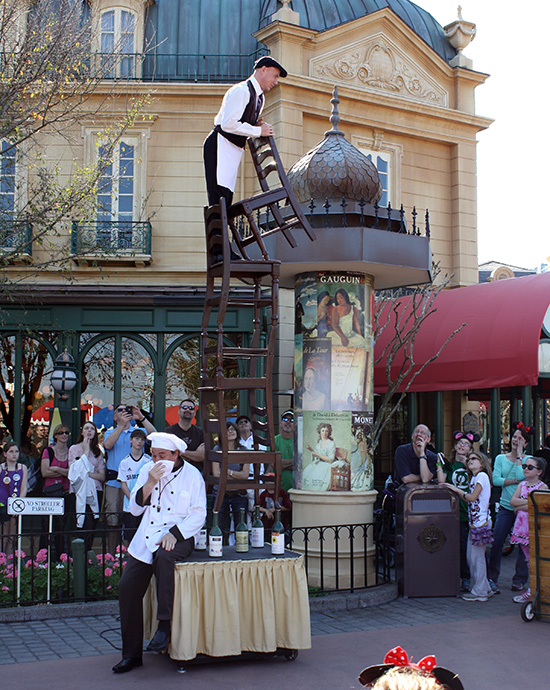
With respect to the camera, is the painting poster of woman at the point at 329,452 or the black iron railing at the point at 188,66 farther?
the black iron railing at the point at 188,66

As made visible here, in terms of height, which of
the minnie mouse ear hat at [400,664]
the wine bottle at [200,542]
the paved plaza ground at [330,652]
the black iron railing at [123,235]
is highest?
the black iron railing at [123,235]

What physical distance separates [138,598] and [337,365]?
4.06m

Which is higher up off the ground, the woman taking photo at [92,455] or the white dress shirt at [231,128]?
the white dress shirt at [231,128]

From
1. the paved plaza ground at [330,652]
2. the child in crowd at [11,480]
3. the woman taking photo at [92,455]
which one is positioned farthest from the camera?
the woman taking photo at [92,455]

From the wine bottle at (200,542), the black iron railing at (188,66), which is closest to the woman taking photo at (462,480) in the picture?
the wine bottle at (200,542)

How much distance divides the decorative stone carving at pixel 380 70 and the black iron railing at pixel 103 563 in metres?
10.6

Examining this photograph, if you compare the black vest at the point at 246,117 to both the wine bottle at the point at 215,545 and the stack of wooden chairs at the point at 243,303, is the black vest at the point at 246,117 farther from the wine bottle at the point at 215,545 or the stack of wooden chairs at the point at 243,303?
the wine bottle at the point at 215,545

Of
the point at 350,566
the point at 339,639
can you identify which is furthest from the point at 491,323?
the point at 339,639

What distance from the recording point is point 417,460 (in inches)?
392

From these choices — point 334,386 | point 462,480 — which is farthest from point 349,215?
point 462,480

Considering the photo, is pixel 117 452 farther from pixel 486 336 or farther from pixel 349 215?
pixel 486 336

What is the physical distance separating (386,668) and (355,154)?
7.81 metres

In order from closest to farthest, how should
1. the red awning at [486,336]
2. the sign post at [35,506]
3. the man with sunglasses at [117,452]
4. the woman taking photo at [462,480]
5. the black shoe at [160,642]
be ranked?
the black shoe at [160,642] < the sign post at [35,506] < the woman taking photo at [462,480] < the man with sunglasses at [117,452] < the red awning at [486,336]

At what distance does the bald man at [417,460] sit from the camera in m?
9.75
